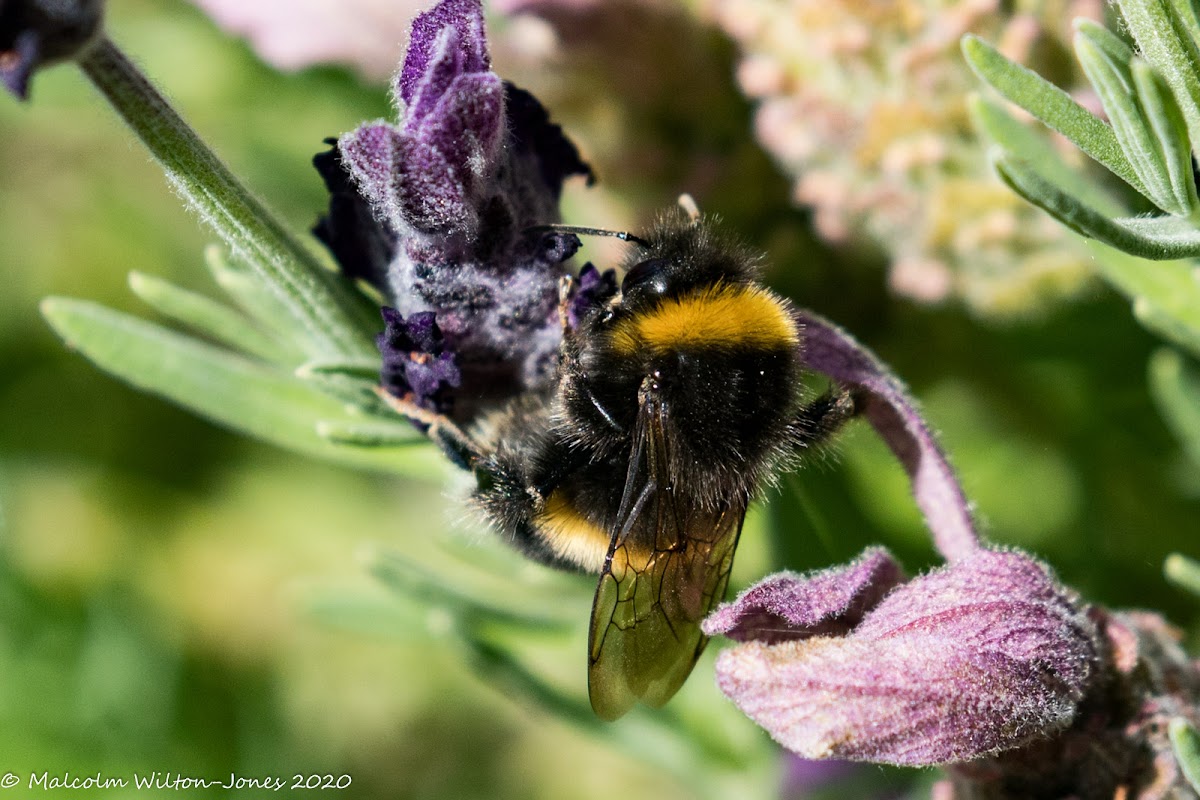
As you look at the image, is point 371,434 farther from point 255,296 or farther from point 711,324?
point 711,324

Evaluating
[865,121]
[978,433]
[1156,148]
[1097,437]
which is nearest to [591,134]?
[865,121]

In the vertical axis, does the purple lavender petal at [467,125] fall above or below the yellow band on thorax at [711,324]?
above

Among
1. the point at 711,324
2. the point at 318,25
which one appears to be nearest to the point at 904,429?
the point at 711,324

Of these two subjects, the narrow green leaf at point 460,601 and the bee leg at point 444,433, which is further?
the narrow green leaf at point 460,601

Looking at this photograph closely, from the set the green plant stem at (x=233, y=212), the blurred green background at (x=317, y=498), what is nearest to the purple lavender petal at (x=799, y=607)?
the blurred green background at (x=317, y=498)

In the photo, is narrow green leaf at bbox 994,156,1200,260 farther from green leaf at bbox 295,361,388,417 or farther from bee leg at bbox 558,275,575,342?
green leaf at bbox 295,361,388,417

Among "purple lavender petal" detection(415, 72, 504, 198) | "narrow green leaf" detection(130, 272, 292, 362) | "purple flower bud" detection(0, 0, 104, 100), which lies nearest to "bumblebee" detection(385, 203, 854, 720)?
"purple lavender petal" detection(415, 72, 504, 198)

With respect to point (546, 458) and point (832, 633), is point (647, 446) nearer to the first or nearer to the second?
point (546, 458)

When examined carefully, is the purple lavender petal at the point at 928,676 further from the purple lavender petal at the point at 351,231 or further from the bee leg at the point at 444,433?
the purple lavender petal at the point at 351,231
